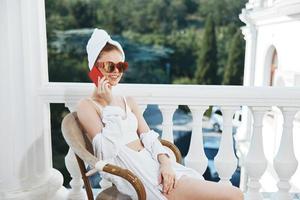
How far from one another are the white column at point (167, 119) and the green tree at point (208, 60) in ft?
22.3

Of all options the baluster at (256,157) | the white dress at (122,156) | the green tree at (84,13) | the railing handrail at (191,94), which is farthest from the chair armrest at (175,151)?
the green tree at (84,13)

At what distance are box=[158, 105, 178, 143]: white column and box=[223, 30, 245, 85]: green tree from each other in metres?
6.66

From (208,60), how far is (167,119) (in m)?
6.92

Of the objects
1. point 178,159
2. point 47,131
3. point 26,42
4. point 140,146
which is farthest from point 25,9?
point 178,159

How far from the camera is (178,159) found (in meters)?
1.49

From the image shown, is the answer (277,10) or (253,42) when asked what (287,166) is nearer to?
(277,10)

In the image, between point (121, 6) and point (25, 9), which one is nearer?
point (25, 9)

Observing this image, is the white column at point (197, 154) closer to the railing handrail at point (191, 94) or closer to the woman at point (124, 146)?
the railing handrail at point (191, 94)

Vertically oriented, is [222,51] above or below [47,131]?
above

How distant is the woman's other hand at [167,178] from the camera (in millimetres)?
1271

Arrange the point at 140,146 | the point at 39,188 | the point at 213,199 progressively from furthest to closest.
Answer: the point at 39,188 < the point at 140,146 < the point at 213,199

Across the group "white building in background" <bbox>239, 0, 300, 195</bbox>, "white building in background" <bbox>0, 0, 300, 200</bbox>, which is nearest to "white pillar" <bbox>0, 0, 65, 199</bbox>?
"white building in background" <bbox>0, 0, 300, 200</bbox>

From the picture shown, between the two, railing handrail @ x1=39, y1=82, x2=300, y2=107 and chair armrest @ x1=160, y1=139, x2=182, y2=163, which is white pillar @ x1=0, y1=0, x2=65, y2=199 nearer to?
railing handrail @ x1=39, y1=82, x2=300, y2=107

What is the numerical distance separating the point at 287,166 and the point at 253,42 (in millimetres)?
3914
